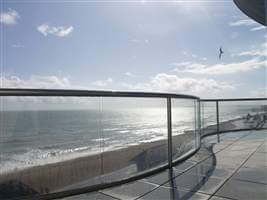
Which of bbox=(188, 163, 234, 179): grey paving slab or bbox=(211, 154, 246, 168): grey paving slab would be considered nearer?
bbox=(188, 163, 234, 179): grey paving slab

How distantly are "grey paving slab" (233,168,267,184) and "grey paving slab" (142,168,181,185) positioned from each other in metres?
0.84

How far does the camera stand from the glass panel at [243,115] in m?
7.67

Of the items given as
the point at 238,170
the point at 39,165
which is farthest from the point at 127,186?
the point at 39,165

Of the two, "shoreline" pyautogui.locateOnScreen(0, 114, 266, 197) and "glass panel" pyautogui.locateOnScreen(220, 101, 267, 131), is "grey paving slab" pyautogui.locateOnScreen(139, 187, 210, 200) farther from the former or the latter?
"glass panel" pyautogui.locateOnScreen(220, 101, 267, 131)

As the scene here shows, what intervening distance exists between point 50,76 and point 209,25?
3128 centimetres

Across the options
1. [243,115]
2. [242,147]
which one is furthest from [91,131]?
[243,115]

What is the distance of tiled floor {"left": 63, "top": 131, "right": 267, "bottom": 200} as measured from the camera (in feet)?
9.05

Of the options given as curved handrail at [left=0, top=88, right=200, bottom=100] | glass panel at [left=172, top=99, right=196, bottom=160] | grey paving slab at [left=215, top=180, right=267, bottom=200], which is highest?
curved handrail at [left=0, top=88, right=200, bottom=100]

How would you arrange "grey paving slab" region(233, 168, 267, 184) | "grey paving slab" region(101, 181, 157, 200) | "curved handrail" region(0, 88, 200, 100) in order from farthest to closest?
"grey paving slab" region(233, 168, 267, 184) < "grey paving slab" region(101, 181, 157, 200) < "curved handrail" region(0, 88, 200, 100)

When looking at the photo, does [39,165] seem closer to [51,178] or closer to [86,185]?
[51,178]

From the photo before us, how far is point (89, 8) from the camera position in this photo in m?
8.91

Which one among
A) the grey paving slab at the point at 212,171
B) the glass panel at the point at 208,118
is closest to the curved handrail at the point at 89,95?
the grey paving slab at the point at 212,171

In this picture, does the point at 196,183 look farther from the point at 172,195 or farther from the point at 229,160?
the point at 229,160

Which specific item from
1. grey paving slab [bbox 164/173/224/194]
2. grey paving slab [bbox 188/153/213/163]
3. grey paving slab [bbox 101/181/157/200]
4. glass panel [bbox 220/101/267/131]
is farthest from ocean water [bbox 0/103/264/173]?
glass panel [bbox 220/101/267/131]
